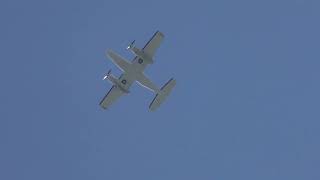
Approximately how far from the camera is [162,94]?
12850 centimetres

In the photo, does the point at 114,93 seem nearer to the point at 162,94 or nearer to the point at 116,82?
the point at 116,82

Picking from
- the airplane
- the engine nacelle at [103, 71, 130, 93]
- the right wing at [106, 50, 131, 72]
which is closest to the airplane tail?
the airplane

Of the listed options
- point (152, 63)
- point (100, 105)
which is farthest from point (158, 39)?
point (100, 105)

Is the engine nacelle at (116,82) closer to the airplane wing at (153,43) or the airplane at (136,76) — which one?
the airplane at (136,76)

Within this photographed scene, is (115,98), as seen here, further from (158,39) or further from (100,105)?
(158,39)

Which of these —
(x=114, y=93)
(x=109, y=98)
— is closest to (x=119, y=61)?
(x=114, y=93)

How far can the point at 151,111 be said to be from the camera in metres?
129

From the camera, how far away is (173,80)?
128 m

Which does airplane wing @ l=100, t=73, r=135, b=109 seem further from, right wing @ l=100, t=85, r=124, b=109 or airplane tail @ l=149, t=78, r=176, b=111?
airplane tail @ l=149, t=78, r=176, b=111

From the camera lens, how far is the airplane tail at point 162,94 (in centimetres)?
12825

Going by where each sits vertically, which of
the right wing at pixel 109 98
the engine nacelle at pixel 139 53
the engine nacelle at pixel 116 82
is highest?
the engine nacelle at pixel 139 53

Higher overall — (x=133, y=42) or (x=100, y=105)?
(x=133, y=42)

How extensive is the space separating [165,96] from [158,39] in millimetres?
7799

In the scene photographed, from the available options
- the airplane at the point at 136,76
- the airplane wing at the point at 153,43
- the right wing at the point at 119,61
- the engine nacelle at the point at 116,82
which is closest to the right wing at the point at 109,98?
the airplane at the point at 136,76
